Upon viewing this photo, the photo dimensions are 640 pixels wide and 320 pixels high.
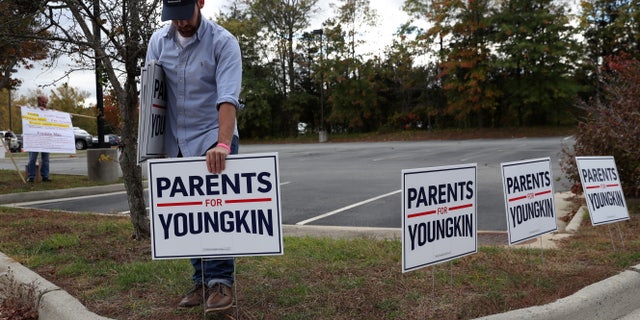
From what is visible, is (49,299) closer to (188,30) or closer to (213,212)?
(213,212)

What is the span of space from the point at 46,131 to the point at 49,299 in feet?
28.7

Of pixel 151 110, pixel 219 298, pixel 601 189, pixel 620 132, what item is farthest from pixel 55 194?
pixel 620 132

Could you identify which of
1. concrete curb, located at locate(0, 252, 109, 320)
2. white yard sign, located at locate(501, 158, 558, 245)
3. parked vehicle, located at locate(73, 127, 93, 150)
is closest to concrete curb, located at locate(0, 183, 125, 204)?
concrete curb, located at locate(0, 252, 109, 320)

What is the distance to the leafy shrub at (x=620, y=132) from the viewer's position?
6.49 meters

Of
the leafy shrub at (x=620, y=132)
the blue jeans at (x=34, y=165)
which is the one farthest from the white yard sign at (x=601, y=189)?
the blue jeans at (x=34, y=165)

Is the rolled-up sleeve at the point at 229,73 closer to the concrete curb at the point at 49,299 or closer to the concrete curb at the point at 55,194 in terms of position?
the concrete curb at the point at 49,299

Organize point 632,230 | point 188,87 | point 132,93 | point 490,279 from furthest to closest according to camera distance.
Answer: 1. point 632,230
2. point 132,93
3. point 490,279
4. point 188,87

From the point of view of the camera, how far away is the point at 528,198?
420 centimetres

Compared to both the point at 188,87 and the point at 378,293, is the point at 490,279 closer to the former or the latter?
the point at 378,293

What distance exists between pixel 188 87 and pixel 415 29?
40.4 m

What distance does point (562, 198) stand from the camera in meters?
8.39

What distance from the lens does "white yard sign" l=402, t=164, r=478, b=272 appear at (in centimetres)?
329

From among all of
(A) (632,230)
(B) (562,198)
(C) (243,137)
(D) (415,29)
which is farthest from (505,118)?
(A) (632,230)

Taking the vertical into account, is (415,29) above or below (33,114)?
above
